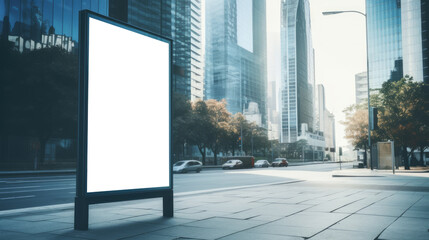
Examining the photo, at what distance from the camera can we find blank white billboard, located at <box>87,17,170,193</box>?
667 cm

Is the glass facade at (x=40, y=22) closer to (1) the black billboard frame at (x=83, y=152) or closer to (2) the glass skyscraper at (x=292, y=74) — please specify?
(1) the black billboard frame at (x=83, y=152)

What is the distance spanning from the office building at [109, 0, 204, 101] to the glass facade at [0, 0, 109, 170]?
90.9 ft

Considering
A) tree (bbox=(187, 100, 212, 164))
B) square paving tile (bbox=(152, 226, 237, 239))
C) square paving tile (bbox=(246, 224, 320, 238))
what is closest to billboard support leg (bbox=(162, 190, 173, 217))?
square paving tile (bbox=(152, 226, 237, 239))

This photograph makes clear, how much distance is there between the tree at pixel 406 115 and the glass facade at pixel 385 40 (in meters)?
81.9

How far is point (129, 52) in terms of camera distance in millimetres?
7414

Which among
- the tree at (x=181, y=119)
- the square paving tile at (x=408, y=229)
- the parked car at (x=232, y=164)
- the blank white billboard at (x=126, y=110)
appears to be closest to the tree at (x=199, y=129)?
the tree at (x=181, y=119)

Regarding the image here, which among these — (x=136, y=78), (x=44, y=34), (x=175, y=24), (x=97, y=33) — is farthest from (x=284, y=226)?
(x=175, y=24)

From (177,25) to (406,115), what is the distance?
70.8 metres

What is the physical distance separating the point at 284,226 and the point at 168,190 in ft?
8.52

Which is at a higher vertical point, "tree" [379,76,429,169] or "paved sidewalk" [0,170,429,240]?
"tree" [379,76,429,169]

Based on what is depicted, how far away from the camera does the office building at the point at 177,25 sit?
235 feet

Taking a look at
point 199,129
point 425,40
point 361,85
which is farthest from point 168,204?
point 361,85

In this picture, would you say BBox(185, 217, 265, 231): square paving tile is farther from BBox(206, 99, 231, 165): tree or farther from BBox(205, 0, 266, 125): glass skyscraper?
BBox(205, 0, 266, 125): glass skyscraper

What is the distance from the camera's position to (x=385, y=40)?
118m
